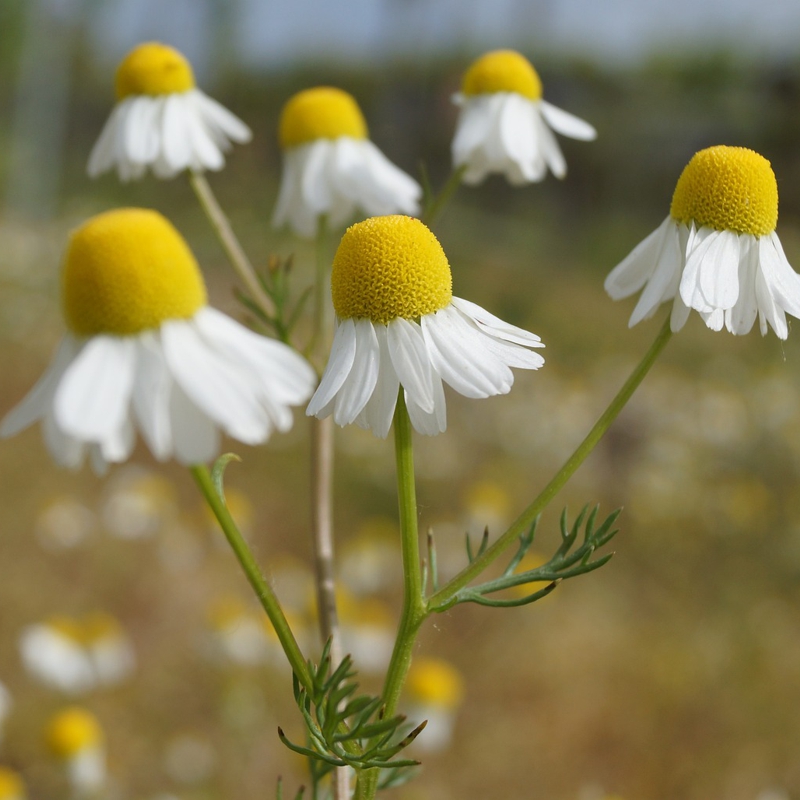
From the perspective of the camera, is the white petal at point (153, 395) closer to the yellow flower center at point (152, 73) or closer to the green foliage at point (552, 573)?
the green foliage at point (552, 573)

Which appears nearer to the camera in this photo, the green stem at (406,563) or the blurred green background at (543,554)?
the green stem at (406,563)

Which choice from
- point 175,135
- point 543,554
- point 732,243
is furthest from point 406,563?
point 543,554

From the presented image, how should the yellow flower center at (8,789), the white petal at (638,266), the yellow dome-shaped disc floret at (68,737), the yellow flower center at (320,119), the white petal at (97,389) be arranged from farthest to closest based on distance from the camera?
the yellow dome-shaped disc floret at (68,737)
the yellow flower center at (8,789)
the yellow flower center at (320,119)
the white petal at (638,266)
the white petal at (97,389)

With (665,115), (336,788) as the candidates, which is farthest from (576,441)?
(665,115)

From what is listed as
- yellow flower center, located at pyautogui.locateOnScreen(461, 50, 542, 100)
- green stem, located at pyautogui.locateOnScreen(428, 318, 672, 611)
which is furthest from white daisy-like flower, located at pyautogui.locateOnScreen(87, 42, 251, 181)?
green stem, located at pyautogui.locateOnScreen(428, 318, 672, 611)

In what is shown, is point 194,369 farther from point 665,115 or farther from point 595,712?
point 665,115

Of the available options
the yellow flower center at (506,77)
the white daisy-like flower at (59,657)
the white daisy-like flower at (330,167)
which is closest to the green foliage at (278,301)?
the white daisy-like flower at (330,167)

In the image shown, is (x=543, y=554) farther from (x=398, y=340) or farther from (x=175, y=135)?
(x=398, y=340)
